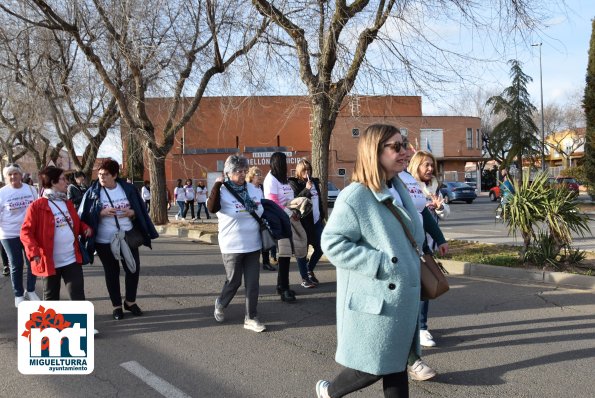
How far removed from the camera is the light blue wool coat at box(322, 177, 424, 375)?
265 cm

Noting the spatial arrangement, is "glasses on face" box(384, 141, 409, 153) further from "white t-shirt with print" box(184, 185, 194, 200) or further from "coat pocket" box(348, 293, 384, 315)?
"white t-shirt with print" box(184, 185, 194, 200)

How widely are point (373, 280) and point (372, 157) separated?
67 cm

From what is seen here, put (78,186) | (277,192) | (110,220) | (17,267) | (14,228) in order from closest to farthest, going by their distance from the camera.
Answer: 1. (110,220)
2. (17,267)
3. (14,228)
4. (277,192)
5. (78,186)

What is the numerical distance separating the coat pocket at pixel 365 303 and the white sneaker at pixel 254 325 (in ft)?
9.61

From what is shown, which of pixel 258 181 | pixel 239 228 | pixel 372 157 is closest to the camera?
pixel 372 157

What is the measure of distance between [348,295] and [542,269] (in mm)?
6205

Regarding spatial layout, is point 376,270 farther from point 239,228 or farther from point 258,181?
point 258,181

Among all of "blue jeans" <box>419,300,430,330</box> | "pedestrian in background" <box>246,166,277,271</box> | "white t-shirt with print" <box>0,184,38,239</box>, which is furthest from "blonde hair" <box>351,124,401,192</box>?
"white t-shirt with print" <box>0,184,38,239</box>

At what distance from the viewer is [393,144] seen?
2.81m

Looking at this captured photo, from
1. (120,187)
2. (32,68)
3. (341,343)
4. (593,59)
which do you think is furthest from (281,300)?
(593,59)

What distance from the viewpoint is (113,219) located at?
5.76m

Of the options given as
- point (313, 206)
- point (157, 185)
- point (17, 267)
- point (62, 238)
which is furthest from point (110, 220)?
point (157, 185)

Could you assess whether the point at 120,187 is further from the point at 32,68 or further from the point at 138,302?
the point at 32,68

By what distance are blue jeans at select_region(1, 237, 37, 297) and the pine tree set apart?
25424mm
